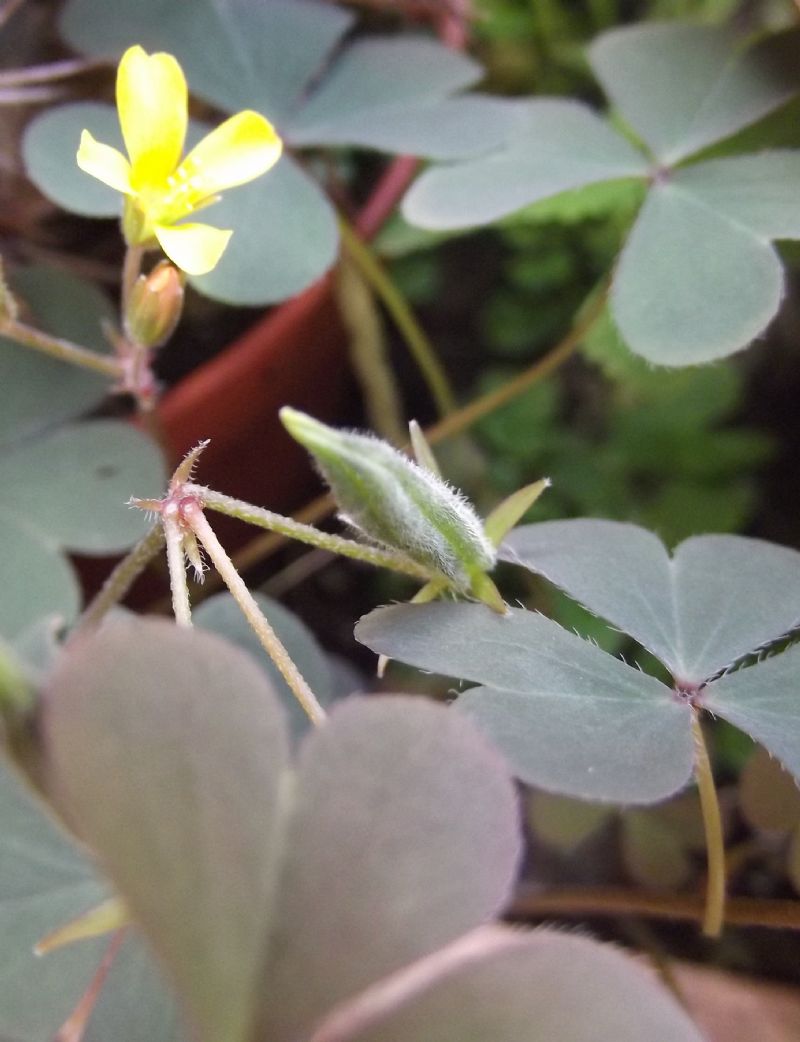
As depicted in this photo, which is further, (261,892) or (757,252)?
(757,252)

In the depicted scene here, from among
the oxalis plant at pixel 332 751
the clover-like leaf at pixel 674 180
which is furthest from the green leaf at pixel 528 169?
the oxalis plant at pixel 332 751

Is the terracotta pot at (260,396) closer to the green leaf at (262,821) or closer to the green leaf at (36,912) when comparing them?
the green leaf at (36,912)

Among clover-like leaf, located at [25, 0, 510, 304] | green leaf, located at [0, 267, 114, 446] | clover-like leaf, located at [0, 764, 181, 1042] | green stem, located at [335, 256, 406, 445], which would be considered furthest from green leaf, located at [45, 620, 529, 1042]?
green stem, located at [335, 256, 406, 445]

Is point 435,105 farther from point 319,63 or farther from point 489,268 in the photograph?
point 489,268

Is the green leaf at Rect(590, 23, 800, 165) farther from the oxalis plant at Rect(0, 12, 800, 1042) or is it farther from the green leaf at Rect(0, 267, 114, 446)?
the green leaf at Rect(0, 267, 114, 446)

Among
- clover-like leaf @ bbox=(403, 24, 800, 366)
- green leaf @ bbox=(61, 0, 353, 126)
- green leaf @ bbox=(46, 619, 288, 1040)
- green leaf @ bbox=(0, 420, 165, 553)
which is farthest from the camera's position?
green leaf @ bbox=(61, 0, 353, 126)

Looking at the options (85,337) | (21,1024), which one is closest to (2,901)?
(21,1024)
